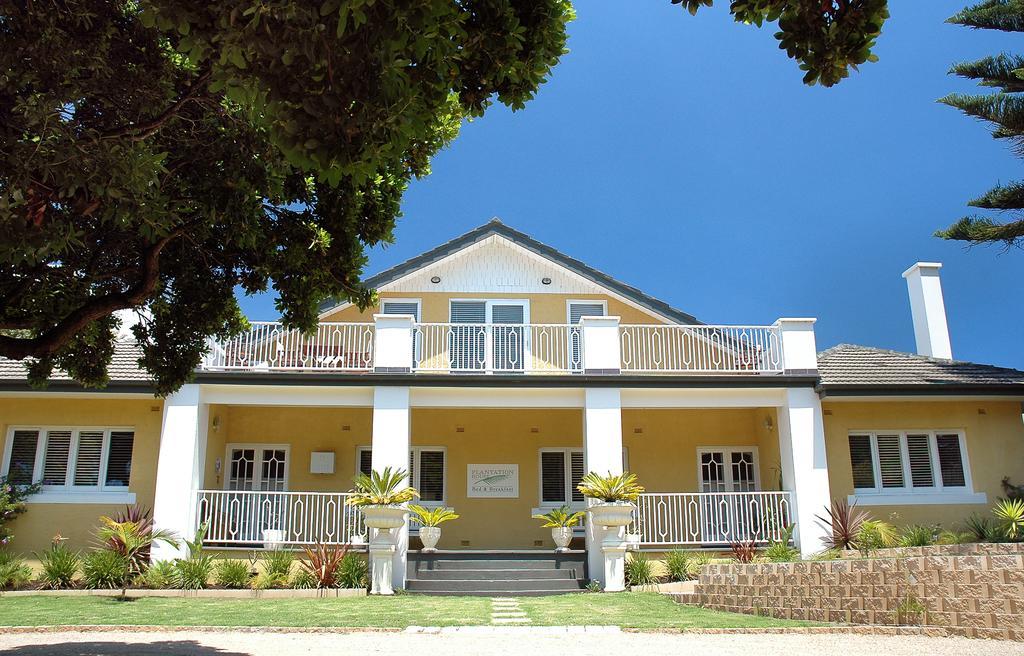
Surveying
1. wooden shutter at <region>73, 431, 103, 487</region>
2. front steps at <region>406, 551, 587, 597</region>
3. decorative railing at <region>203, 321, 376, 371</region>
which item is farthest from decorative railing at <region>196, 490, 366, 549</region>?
wooden shutter at <region>73, 431, 103, 487</region>

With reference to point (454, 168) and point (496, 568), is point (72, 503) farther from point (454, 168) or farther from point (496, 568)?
point (454, 168)

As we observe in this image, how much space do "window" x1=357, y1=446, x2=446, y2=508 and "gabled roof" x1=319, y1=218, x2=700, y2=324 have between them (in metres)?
3.92

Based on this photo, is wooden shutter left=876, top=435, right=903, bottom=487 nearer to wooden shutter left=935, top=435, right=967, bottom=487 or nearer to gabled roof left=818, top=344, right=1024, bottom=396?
wooden shutter left=935, top=435, right=967, bottom=487

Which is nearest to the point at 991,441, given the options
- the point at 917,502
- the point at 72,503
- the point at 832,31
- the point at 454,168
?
the point at 917,502

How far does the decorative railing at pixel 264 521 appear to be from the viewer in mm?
15383

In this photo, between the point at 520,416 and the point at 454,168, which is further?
the point at 454,168

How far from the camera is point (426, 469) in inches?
730

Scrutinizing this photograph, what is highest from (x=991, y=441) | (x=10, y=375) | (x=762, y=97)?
(x=762, y=97)

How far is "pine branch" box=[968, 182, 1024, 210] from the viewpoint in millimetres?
16219

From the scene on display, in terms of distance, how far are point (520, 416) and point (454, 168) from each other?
5443 cm

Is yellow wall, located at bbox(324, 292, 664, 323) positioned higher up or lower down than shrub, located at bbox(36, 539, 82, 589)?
higher up

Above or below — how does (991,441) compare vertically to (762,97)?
below

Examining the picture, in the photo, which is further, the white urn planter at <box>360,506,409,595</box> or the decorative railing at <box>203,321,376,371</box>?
the decorative railing at <box>203,321,376,371</box>

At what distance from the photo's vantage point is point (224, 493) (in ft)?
51.0
